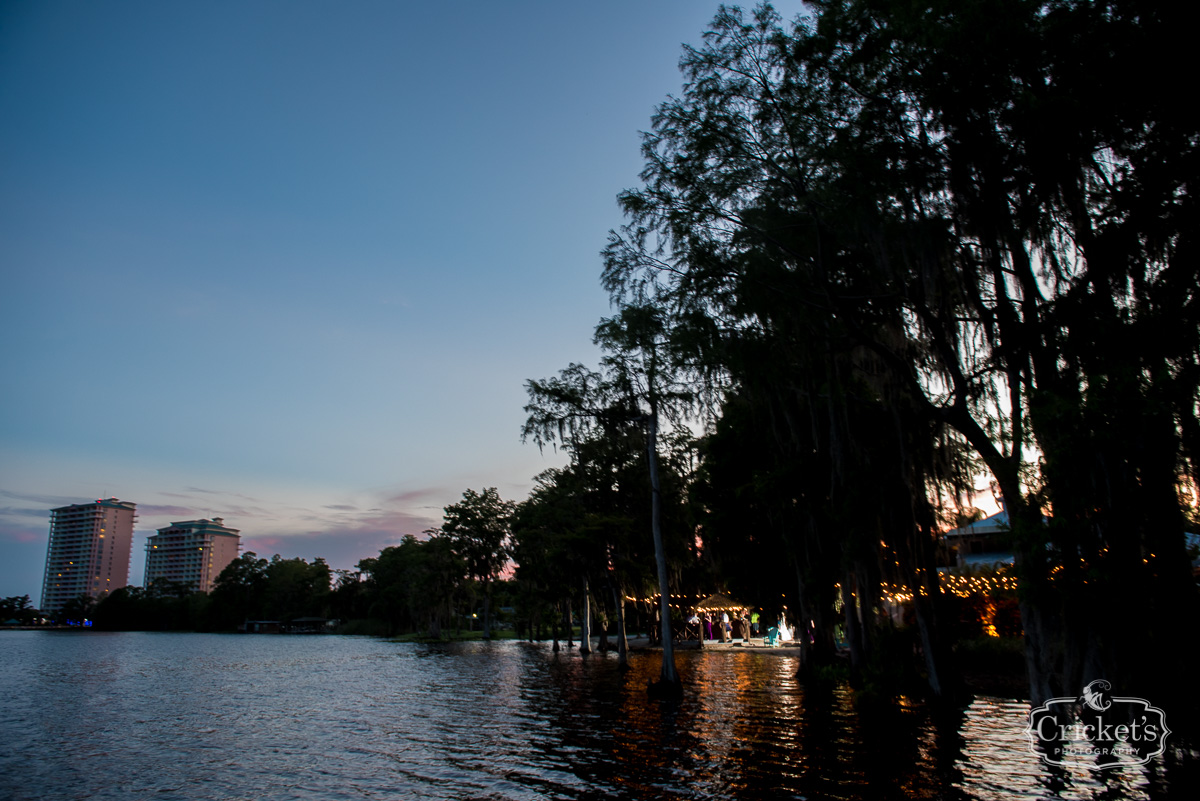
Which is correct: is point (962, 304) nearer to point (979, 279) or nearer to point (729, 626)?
point (979, 279)

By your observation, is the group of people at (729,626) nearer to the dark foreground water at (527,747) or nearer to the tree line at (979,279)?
the dark foreground water at (527,747)

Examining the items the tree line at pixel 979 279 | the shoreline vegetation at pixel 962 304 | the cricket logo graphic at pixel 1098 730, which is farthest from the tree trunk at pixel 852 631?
the cricket logo graphic at pixel 1098 730

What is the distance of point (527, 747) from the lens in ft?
43.4

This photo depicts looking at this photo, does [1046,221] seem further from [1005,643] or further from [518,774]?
[1005,643]

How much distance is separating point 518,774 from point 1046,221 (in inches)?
461

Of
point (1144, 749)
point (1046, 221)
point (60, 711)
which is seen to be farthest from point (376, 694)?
point (1046, 221)

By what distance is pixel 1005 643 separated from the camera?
788 inches

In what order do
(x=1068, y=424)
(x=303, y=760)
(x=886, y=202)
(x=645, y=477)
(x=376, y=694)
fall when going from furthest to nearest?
(x=645, y=477) → (x=376, y=694) → (x=303, y=760) → (x=886, y=202) → (x=1068, y=424)

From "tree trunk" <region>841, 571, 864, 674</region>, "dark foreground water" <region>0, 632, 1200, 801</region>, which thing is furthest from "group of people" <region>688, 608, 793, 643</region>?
"tree trunk" <region>841, 571, 864, 674</region>

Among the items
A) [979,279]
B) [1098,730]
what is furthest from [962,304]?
[1098,730]

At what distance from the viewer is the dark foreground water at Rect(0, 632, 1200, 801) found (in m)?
9.59

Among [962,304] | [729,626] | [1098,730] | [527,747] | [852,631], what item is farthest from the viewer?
[729,626]

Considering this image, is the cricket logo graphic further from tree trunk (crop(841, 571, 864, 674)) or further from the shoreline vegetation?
tree trunk (crop(841, 571, 864, 674))

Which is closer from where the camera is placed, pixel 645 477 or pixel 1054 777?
pixel 1054 777
